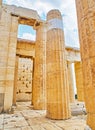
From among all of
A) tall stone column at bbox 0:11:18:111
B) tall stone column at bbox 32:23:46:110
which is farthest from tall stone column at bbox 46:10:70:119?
tall stone column at bbox 32:23:46:110

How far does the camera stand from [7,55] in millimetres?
8539

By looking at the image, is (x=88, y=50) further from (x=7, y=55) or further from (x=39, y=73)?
(x=39, y=73)

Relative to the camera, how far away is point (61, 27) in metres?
7.18

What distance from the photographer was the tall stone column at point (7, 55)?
8.01 meters

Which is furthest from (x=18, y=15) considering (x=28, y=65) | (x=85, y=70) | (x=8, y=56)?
(x=28, y=65)

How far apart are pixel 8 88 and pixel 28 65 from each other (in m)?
11.6

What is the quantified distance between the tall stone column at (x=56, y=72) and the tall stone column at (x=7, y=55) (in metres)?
2.72

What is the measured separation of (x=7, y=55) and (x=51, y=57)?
323 centimetres

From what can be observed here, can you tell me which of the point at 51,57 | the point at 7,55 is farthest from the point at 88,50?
the point at 7,55

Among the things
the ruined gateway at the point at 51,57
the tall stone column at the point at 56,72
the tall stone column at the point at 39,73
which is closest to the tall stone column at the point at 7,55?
the ruined gateway at the point at 51,57

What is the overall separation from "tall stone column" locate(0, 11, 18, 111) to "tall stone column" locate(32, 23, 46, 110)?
2.03 metres

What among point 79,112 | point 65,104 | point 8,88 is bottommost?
point 79,112

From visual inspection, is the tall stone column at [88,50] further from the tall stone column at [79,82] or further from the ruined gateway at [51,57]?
the tall stone column at [79,82]

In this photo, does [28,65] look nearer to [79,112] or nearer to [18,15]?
[18,15]
